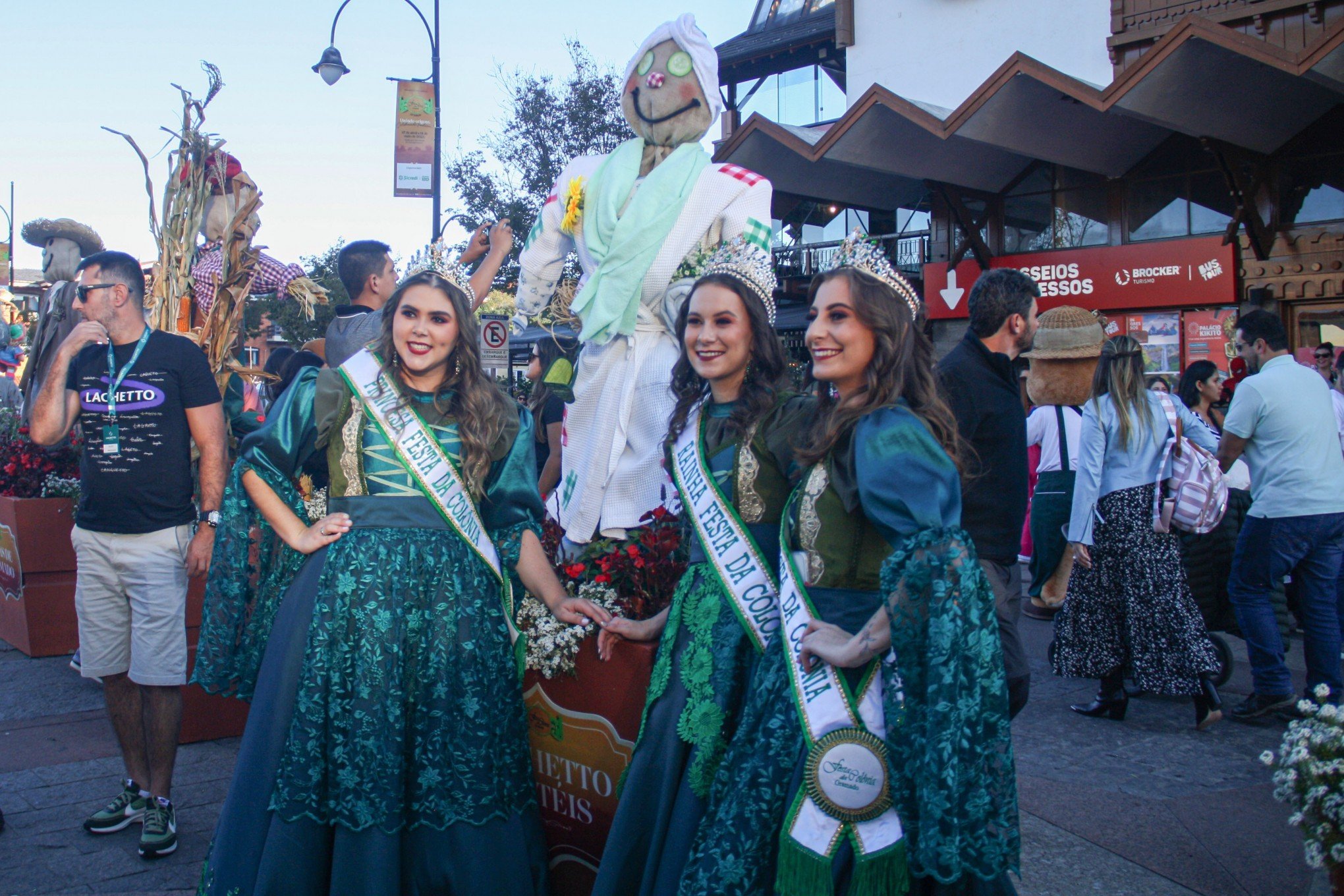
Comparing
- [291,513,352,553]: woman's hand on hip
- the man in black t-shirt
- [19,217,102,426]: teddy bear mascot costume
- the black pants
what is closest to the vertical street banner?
[19,217,102,426]: teddy bear mascot costume

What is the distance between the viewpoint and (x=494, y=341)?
11656mm

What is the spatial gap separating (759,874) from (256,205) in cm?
404

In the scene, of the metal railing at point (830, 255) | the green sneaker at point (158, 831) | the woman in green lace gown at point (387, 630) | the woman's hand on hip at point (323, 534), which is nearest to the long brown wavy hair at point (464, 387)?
the woman in green lace gown at point (387, 630)

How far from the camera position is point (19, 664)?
5.65 metres

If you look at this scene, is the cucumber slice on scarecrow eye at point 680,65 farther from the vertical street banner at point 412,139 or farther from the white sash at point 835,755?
the vertical street banner at point 412,139

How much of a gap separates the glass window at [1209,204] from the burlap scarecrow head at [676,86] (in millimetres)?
12153

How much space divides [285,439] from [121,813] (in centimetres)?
170

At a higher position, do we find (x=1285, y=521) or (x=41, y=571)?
(x=1285, y=521)

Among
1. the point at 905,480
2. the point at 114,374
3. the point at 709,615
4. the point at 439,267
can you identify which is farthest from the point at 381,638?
the point at 114,374

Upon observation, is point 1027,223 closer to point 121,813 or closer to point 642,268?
point 642,268

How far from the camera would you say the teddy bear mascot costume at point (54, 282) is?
5.65 metres

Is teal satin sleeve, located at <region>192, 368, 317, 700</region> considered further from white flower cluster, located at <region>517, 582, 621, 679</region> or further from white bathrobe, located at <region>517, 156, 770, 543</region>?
white bathrobe, located at <region>517, 156, 770, 543</region>

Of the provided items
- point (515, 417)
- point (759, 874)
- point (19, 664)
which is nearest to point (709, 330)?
point (515, 417)

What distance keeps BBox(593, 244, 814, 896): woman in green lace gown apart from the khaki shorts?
6.20 ft
